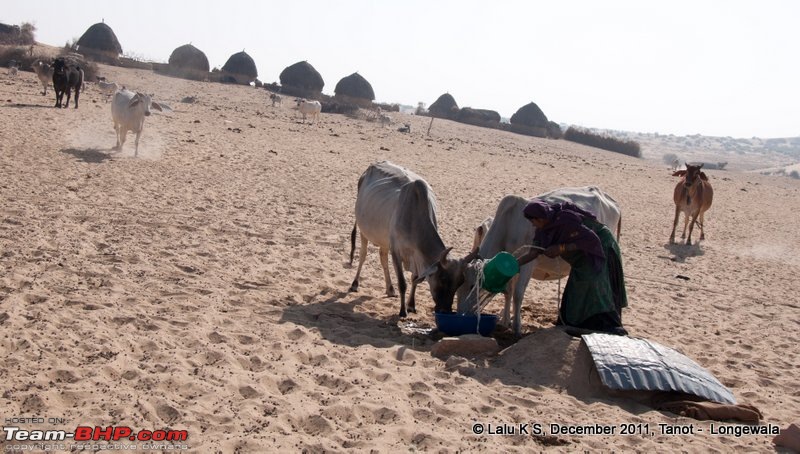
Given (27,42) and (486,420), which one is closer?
(486,420)

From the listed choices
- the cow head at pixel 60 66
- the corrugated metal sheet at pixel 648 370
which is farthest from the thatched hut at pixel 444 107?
the corrugated metal sheet at pixel 648 370

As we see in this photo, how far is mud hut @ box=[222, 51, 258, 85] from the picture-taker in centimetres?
4325

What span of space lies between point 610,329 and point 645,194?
651 inches

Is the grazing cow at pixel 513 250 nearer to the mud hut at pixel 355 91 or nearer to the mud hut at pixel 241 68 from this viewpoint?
the mud hut at pixel 355 91

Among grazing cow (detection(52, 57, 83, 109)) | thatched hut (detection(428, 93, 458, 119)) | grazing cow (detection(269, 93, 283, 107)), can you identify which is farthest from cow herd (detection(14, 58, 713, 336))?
thatched hut (detection(428, 93, 458, 119))

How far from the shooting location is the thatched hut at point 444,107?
1877 inches

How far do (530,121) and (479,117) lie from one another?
3.16m

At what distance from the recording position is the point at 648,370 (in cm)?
555

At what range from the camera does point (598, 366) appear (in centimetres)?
558

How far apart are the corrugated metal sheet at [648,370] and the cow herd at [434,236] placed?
4.42 ft

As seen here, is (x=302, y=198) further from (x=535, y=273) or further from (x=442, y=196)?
(x=535, y=273)

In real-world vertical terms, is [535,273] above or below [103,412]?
above

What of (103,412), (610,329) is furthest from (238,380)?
(610,329)

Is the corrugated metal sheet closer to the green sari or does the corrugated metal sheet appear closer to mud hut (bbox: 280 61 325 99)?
the green sari
